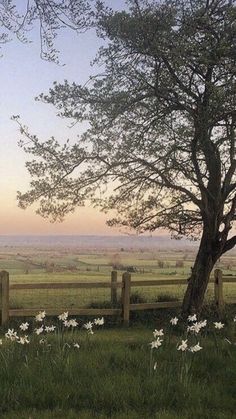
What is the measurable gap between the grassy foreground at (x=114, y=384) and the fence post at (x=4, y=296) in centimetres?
710

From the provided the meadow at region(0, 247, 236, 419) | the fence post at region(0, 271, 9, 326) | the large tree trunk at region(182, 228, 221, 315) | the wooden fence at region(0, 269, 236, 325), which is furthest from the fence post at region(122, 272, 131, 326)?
the meadow at region(0, 247, 236, 419)

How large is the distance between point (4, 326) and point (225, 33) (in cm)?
998

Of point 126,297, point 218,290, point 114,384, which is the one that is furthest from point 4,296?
point 114,384

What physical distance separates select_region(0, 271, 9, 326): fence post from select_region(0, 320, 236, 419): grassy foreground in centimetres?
710

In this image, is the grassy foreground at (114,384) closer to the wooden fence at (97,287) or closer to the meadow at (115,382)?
the meadow at (115,382)

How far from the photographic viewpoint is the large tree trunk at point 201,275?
17344 millimetres

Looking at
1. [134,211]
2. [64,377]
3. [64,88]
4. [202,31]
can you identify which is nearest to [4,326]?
[134,211]

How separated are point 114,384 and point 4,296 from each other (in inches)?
369

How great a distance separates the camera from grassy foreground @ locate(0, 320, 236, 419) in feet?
21.4

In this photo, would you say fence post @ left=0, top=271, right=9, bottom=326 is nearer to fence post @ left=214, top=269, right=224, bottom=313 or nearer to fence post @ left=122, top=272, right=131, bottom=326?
fence post @ left=122, top=272, right=131, bottom=326

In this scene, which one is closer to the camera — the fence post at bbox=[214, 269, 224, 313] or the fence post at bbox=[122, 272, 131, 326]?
the fence post at bbox=[122, 272, 131, 326]

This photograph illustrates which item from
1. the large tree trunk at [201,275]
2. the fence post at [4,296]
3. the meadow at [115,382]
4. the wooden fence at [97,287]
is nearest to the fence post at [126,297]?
the wooden fence at [97,287]

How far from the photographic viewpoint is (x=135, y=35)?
46.0 ft

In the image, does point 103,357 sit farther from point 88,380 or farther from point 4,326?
point 4,326
